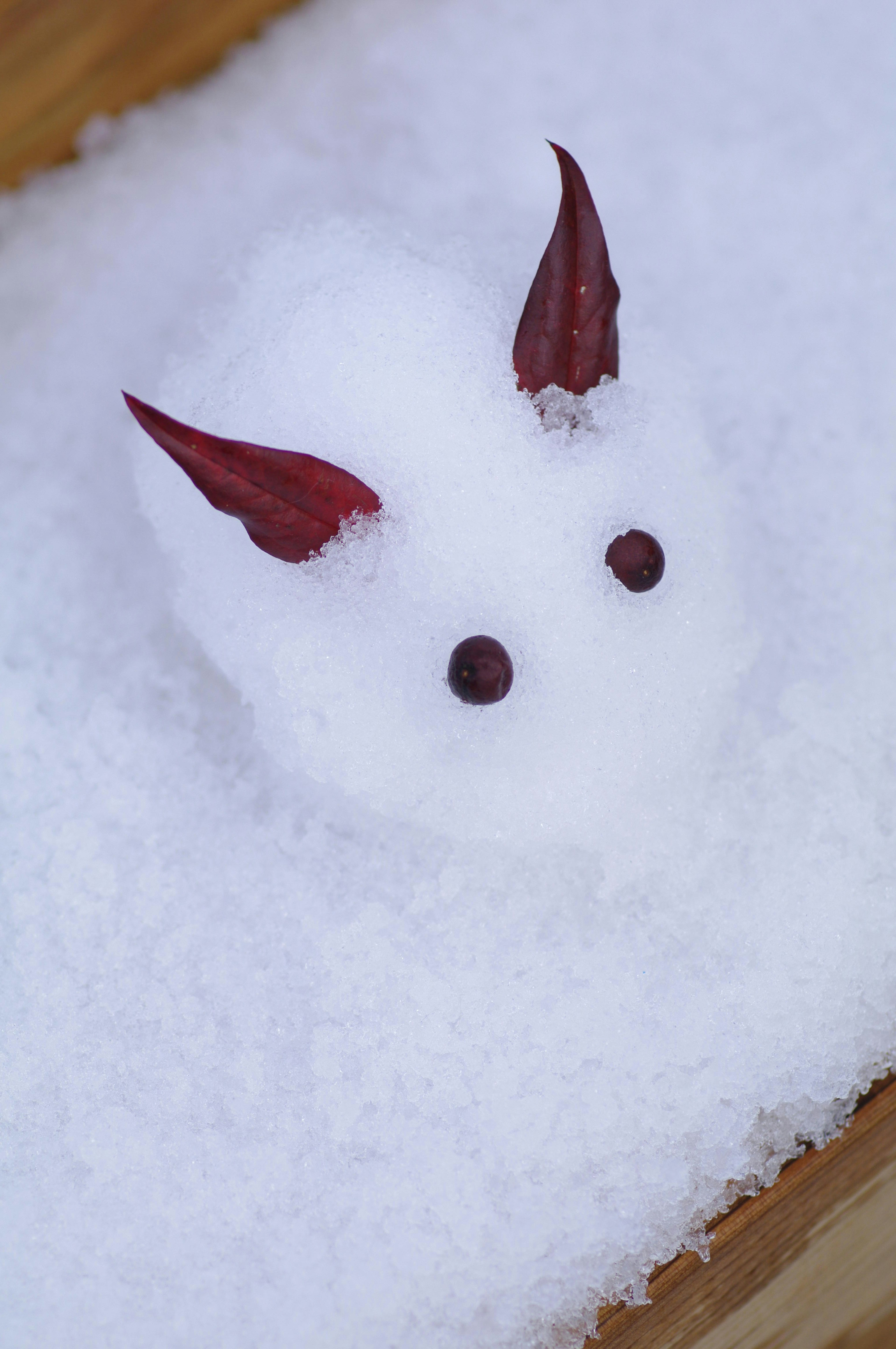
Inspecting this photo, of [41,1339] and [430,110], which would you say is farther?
[430,110]

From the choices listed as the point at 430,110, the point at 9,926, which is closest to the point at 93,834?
the point at 9,926

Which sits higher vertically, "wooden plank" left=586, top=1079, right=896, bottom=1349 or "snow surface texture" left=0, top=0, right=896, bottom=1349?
"snow surface texture" left=0, top=0, right=896, bottom=1349

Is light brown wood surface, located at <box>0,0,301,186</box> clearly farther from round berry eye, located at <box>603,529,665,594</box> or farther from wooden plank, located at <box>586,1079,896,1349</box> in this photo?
wooden plank, located at <box>586,1079,896,1349</box>

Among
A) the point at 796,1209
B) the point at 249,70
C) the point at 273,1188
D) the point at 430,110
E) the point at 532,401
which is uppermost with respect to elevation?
the point at 249,70

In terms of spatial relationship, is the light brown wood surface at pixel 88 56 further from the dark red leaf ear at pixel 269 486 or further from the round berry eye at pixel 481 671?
the round berry eye at pixel 481 671

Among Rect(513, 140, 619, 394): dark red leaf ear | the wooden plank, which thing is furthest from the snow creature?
the wooden plank

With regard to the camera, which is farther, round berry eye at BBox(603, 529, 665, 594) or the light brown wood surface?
the light brown wood surface

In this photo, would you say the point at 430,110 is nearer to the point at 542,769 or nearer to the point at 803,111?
the point at 803,111
